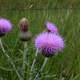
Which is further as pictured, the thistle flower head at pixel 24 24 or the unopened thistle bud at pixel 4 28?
the unopened thistle bud at pixel 4 28

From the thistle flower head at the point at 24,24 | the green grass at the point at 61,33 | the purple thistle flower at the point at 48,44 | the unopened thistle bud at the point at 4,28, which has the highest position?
the thistle flower head at the point at 24,24

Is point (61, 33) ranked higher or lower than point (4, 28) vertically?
lower

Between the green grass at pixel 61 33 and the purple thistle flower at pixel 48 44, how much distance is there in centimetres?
10

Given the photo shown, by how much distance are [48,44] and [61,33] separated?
3.30 ft

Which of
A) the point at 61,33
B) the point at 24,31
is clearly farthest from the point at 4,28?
the point at 61,33

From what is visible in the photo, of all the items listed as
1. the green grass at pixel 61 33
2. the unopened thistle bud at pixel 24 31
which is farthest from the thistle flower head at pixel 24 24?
the green grass at pixel 61 33

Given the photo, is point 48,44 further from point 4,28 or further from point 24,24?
point 4,28

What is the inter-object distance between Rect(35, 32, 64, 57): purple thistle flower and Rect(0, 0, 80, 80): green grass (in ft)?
0.31

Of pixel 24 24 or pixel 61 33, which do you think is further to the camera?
pixel 61 33

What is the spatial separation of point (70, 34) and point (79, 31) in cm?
17

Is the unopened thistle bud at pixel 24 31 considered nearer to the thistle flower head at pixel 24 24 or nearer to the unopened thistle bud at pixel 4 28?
the thistle flower head at pixel 24 24

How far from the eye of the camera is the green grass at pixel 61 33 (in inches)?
76.9

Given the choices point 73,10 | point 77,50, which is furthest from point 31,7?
point 77,50

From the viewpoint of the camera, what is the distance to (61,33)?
104 inches
